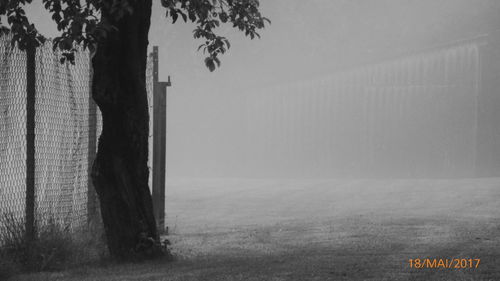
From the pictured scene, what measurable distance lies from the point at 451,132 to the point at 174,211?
33.5ft

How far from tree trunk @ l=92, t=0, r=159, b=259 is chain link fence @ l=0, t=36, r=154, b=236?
0.70 metres

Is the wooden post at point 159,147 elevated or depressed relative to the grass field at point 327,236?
elevated

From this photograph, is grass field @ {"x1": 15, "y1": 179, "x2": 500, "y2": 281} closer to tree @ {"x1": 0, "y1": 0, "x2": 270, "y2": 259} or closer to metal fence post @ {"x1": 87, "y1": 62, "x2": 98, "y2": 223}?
tree @ {"x1": 0, "y1": 0, "x2": 270, "y2": 259}

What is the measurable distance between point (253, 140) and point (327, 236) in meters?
19.3

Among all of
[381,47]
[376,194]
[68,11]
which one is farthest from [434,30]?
[68,11]

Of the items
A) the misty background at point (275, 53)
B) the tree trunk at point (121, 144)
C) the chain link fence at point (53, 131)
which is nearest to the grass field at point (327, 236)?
the tree trunk at point (121, 144)

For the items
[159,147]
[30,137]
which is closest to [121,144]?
[30,137]

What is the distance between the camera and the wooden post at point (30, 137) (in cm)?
720

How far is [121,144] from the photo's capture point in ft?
23.7

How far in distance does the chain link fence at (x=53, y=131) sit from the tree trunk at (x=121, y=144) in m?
0.70

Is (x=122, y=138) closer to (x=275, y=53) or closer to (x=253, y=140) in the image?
(x=253, y=140)

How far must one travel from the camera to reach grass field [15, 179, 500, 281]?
21.1 ft

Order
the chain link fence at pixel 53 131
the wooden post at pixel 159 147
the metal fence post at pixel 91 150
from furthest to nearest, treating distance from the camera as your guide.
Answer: the wooden post at pixel 159 147, the metal fence post at pixel 91 150, the chain link fence at pixel 53 131

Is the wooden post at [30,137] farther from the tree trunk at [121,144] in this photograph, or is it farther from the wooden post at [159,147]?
the wooden post at [159,147]
